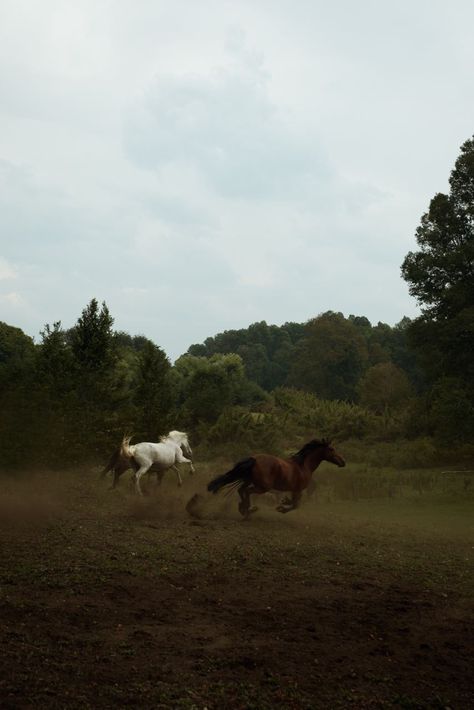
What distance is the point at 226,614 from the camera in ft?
26.3

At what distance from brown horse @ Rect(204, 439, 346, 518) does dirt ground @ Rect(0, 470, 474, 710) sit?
2.67ft

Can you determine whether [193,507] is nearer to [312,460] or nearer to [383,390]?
[312,460]

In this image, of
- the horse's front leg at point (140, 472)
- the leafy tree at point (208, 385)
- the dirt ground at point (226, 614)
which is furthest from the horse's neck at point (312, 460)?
the leafy tree at point (208, 385)

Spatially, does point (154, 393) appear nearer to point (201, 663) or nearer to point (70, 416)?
point (70, 416)

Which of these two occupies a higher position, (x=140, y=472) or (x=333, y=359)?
(x=333, y=359)

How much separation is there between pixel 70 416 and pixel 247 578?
58.2 ft

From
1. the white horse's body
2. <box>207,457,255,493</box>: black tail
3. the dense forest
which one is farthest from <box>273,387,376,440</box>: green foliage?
<box>207,457,255,493</box>: black tail

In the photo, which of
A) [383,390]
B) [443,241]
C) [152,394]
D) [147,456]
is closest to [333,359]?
[383,390]

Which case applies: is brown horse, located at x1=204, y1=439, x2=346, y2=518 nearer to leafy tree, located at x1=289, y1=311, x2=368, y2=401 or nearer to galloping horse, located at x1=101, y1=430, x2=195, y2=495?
galloping horse, located at x1=101, y1=430, x2=195, y2=495

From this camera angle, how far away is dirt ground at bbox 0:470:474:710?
19.3 ft

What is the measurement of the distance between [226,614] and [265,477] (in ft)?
23.8

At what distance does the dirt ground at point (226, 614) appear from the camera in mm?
5887

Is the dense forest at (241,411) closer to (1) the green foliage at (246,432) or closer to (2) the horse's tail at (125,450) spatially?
(1) the green foliage at (246,432)

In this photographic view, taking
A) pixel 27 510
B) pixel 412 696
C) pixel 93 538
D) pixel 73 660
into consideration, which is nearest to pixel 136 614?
pixel 73 660
